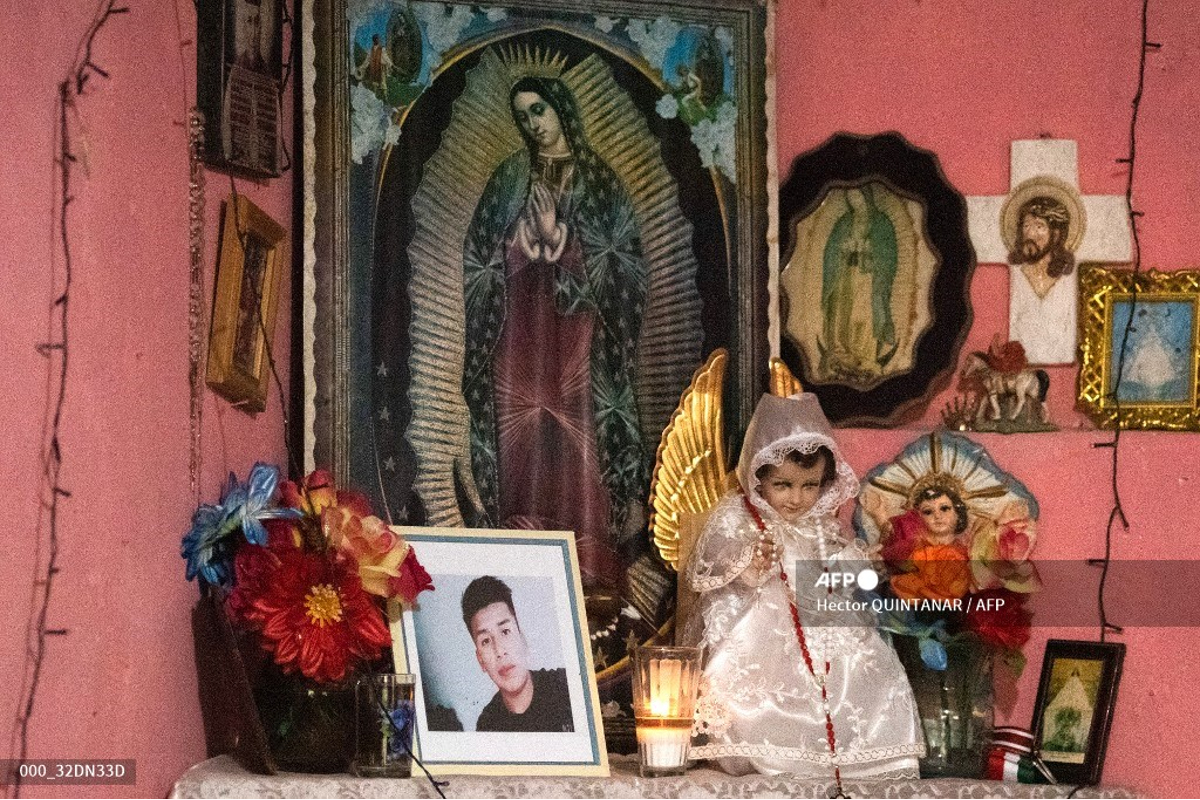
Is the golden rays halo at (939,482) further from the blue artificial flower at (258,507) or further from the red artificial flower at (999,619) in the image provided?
the blue artificial flower at (258,507)

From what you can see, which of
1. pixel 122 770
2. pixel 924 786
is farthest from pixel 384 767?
pixel 924 786

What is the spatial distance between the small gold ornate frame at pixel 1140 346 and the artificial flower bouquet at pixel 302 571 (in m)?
1.47

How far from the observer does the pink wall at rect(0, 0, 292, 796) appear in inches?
82.8

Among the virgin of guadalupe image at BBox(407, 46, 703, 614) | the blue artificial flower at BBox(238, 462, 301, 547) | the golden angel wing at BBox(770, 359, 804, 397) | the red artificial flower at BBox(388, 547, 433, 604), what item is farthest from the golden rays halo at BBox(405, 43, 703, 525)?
the blue artificial flower at BBox(238, 462, 301, 547)

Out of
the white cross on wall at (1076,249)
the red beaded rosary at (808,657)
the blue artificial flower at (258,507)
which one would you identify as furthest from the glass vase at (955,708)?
the blue artificial flower at (258,507)

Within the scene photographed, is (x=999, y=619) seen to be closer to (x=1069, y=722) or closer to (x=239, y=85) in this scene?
(x=1069, y=722)

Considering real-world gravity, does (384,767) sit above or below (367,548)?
below

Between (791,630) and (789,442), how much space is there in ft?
1.12

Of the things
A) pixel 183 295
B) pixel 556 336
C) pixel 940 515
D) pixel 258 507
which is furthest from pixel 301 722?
pixel 940 515

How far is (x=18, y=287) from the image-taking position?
6.89 ft

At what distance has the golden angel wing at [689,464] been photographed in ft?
10.9

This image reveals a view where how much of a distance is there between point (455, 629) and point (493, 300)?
0.73 metres

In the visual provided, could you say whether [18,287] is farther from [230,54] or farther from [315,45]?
[315,45]

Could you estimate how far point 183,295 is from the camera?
2.75 meters
